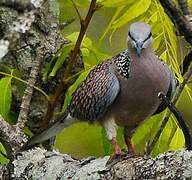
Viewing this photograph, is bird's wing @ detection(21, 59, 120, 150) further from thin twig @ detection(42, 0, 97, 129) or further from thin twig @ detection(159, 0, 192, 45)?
thin twig @ detection(159, 0, 192, 45)

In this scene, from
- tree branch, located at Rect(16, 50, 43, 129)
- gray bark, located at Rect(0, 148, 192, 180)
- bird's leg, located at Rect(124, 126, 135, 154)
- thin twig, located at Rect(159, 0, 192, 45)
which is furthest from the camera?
bird's leg, located at Rect(124, 126, 135, 154)

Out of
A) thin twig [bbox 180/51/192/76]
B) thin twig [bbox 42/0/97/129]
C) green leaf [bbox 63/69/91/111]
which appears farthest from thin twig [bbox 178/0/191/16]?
green leaf [bbox 63/69/91/111]

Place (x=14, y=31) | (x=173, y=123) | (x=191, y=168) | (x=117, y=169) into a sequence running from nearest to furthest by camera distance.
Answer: (x=14, y=31), (x=191, y=168), (x=117, y=169), (x=173, y=123)

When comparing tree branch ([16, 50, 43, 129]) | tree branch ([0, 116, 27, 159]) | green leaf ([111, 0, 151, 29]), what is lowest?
tree branch ([0, 116, 27, 159])

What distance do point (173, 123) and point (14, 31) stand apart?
5.70 feet

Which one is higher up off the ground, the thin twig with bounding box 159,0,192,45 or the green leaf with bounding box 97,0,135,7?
the thin twig with bounding box 159,0,192,45

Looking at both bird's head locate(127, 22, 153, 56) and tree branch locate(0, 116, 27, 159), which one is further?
bird's head locate(127, 22, 153, 56)

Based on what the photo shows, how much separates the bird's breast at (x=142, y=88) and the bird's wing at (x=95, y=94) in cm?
6

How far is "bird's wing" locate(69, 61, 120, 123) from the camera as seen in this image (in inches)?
111

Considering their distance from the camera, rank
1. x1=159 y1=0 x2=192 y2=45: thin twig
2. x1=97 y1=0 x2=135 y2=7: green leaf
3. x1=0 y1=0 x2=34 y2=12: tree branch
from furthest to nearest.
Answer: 1. x1=97 y1=0 x2=135 y2=7: green leaf
2. x1=159 y1=0 x2=192 y2=45: thin twig
3. x1=0 y1=0 x2=34 y2=12: tree branch

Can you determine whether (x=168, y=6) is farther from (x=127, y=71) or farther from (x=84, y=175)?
(x=127, y=71)

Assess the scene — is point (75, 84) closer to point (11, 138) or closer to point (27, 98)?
point (27, 98)

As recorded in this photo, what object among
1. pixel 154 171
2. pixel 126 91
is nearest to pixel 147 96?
pixel 126 91

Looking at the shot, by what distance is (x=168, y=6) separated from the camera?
130cm
